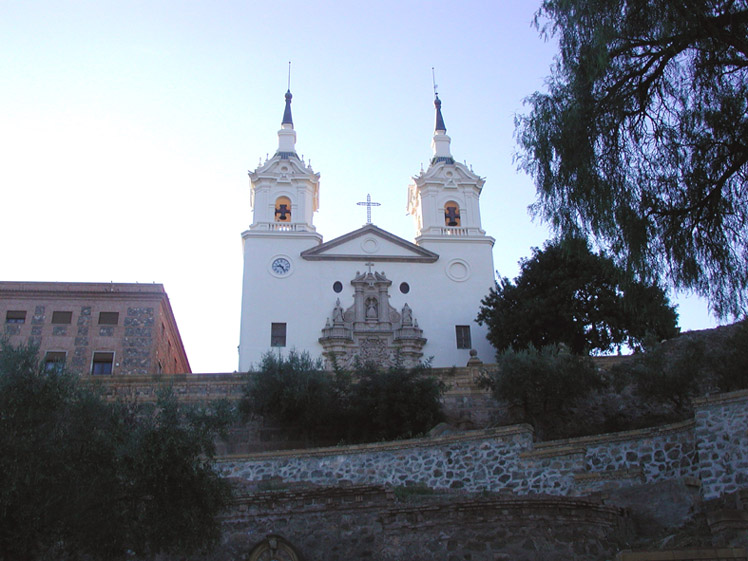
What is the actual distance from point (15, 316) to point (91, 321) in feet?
9.67

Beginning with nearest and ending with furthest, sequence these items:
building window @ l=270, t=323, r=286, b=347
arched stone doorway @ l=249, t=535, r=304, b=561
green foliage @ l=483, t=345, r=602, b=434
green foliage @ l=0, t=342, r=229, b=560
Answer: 1. green foliage @ l=0, t=342, r=229, b=560
2. arched stone doorway @ l=249, t=535, r=304, b=561
3. green foliage @ l=483, t=345, r=602, b=434
4. building window @ l=270, t=323, r=286, b=347

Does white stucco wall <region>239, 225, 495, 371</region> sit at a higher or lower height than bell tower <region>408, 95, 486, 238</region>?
lower

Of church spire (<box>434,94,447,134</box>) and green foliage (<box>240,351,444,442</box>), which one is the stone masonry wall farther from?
church spire (<box>434,94,447,134</box>)

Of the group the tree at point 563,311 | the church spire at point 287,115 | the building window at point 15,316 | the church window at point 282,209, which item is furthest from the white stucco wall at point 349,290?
the church spire at point 287,115

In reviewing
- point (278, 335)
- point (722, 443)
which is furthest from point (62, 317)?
point (722, 443)

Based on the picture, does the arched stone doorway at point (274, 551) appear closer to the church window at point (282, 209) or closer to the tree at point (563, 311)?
the tree at point (563, 311)

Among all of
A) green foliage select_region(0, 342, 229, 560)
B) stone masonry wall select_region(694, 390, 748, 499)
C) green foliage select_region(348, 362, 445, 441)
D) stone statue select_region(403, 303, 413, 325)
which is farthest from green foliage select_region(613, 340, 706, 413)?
stone statue select_region(403, 303, 413, 325)

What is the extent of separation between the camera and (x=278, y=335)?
37.3 metres

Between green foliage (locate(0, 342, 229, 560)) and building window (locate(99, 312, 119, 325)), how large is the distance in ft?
68.5

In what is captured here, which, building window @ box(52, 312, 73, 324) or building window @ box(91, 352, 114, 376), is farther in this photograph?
building window @ box(52, 312, 73, 324)

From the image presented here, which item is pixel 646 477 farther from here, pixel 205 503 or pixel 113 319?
pixel 113 319

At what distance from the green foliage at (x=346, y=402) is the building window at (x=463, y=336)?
14017 mm

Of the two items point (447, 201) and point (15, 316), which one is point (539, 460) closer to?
point (15, 316)

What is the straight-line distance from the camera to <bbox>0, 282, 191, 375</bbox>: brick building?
104ft
